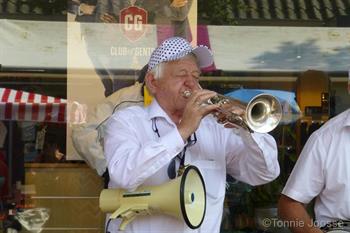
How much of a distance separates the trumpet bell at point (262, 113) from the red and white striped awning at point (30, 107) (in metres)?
2.99

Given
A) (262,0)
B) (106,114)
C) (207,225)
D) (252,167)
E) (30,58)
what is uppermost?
(262,0)

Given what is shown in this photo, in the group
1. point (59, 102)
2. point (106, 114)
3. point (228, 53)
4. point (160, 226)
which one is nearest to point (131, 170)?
point (160, 226)

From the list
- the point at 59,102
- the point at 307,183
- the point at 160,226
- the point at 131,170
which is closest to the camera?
the point at 131,170

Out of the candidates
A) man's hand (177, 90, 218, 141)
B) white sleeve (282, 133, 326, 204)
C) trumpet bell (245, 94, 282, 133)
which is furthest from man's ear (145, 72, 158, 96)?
white sleeve (282, 133, 326, 204)

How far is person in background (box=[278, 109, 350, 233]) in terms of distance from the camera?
3195 mm

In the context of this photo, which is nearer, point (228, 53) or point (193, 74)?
point (193, 74)

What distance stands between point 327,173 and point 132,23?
9.16 feet

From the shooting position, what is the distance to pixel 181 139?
246cm

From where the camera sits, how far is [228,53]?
19.3 ft

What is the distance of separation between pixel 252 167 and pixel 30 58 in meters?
3.27

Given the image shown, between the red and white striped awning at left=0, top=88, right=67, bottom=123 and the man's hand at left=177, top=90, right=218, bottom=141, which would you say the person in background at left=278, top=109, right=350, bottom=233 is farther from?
the red and white striped awning at left=0, top=88, right=67, bottom=123

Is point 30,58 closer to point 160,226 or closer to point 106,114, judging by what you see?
point 106,114

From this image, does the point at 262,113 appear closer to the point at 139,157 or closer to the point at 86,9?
the point at 139,157

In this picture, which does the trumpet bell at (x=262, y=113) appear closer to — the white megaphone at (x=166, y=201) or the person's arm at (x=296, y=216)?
the white megaphone at (x=166, y=201)
